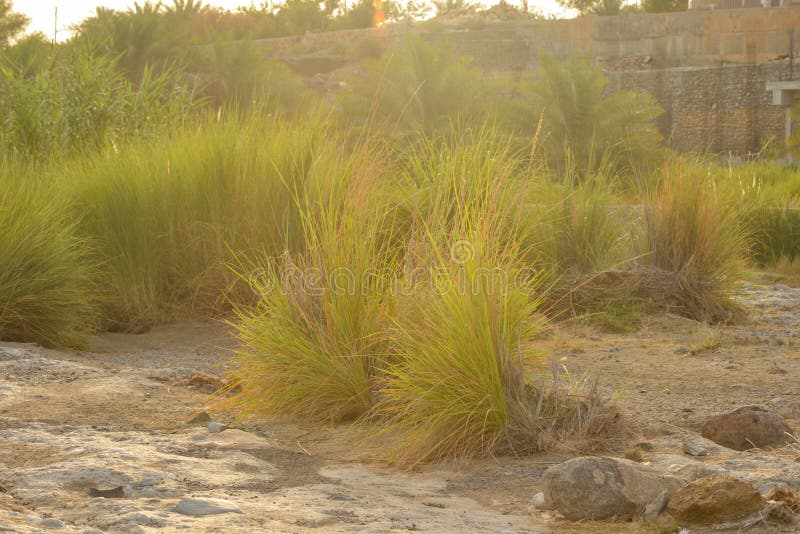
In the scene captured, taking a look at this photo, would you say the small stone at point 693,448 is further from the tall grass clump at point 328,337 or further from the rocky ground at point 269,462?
the tall grass clump at point 328,337

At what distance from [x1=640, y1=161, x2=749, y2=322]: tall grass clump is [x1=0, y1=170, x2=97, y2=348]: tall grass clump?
3.36m

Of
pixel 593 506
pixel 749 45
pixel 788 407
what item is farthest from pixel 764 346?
pixel 749 45

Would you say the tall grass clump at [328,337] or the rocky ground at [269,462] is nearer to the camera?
the rocky ground at [269,462]

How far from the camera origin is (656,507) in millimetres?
2682

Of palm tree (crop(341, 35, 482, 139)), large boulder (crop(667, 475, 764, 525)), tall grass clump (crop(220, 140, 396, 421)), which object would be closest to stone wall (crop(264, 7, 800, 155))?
palm tree (crop(341, 35, 482, 139))

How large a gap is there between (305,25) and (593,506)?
4431 centimetres

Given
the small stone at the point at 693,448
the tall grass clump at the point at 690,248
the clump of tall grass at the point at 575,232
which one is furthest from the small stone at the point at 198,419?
the tall grass clump at the point at 690,248

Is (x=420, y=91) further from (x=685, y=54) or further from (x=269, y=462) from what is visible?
(x=685, y=54)

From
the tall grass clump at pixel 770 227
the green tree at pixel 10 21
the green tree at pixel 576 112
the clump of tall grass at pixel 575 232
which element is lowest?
the tall grass clump at pixel 770 227

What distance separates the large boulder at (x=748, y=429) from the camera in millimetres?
3311

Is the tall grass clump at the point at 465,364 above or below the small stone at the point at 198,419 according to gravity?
above

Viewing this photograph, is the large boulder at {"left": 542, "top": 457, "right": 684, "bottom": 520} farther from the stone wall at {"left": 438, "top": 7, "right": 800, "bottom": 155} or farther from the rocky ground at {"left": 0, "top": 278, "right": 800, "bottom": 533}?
the stone wall at {"left": 438, "top": 7, "right": 800, "bottom": 155}

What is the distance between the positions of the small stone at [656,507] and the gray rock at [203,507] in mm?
1050

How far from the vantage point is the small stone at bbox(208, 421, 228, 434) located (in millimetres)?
3598
